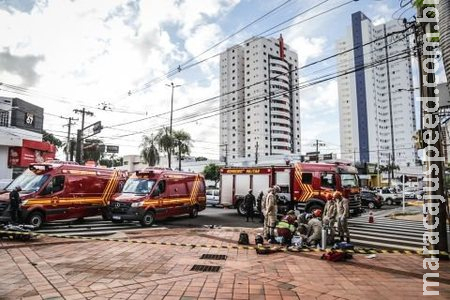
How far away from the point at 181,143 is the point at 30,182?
32.2m

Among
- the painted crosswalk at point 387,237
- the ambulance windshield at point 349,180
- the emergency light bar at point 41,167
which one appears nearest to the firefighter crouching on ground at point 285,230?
the painted crosswalk at point 387,237

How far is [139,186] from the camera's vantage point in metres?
16.2

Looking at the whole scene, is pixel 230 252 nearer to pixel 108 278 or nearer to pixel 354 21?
pixel 108 278

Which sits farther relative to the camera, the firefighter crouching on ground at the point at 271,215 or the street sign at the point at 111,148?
the street sign at the point at 111,148

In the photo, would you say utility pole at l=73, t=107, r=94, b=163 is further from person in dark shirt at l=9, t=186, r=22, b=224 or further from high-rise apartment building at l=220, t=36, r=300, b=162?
high-rise apartment building at l=220, t=36, r=300, b=162

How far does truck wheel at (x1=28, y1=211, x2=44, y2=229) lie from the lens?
13438 mm

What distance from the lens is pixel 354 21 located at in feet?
416

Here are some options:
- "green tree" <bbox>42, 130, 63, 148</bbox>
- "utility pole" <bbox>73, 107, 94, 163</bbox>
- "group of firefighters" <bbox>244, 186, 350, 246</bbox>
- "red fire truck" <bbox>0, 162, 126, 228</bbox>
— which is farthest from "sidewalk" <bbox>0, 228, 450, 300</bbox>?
"green tree" <bbox>42, 130, 63, 148</bbox>

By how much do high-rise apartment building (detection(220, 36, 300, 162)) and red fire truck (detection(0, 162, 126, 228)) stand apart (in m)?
92.7

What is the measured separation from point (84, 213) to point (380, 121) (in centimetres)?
12856

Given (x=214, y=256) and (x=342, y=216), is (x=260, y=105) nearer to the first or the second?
(x=342, y=216)

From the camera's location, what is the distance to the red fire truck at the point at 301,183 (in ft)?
60.8

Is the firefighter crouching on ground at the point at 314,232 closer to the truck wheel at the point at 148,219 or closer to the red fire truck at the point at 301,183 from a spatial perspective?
the truck wheel at the point at 148,219

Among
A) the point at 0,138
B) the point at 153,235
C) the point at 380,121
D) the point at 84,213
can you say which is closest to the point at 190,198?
the point at 84,213
